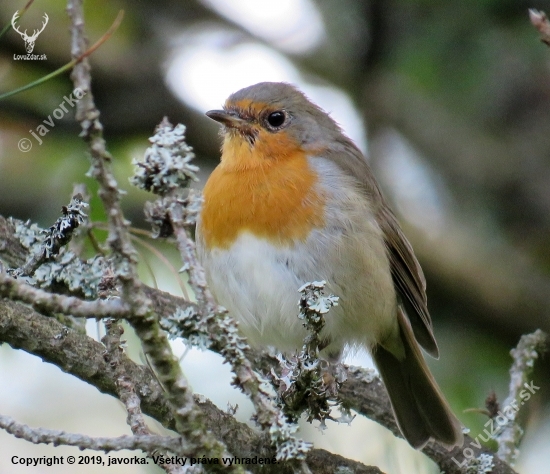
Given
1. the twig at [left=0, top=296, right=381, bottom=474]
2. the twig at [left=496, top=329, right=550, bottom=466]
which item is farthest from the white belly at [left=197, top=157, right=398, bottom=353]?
the twig at [left=0, top=296, right=381, bottom=474]

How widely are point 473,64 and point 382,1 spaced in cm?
80

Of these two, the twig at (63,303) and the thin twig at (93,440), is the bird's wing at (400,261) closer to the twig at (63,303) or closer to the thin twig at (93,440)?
the thin twig at (93,440)

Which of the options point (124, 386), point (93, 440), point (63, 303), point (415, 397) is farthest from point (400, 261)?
point (63, 303)

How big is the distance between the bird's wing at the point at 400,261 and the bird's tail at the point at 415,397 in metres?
0.12

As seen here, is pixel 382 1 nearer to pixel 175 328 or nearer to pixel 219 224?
pixel 219 224

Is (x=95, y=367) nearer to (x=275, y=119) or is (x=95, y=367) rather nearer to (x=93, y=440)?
(x=93, y=440)

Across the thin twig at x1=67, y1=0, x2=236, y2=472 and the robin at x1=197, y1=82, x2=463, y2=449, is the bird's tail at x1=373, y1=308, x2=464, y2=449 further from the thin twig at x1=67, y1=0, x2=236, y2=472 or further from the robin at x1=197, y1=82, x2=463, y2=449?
the thin twig at x1=67, y1=0, x2=236, y2=472

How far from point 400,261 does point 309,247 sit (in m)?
0.86

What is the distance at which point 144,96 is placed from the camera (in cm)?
515

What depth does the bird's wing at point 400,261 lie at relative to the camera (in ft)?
14.3

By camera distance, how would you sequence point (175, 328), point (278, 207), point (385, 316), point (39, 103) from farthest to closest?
point (39, 103) < point (385, 316) < point (278, 207) < point (175, 328)

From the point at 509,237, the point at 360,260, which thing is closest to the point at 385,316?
the point at 360,260

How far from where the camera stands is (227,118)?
4.29 meters

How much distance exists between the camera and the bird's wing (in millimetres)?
4352
